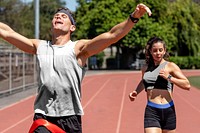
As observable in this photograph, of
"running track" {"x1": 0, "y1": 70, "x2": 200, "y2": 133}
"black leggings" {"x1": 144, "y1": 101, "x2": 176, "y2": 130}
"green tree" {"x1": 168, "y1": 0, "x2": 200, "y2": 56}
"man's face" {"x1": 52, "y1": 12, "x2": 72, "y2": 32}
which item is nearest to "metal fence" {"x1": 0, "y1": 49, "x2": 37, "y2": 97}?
"running track" {"x1": 0, "y1": 70, "x2": 200, "y2": 133}

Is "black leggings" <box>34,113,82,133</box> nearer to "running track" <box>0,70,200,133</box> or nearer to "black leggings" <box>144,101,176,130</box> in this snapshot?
"black leggings" <box>144,101,176,130</box>

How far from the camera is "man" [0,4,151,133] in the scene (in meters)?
3.03

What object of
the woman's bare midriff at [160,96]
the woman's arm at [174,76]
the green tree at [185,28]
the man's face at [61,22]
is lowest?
the woman's bare midriff at [160,96]

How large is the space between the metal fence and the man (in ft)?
43.8

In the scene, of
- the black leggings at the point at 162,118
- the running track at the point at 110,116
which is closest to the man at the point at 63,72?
→ the black leggings at the point at 162,118

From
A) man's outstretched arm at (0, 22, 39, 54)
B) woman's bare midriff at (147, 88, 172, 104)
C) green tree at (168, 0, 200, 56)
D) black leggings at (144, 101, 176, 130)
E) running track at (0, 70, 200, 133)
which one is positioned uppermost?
green tree at (168, 0, 200, 56)

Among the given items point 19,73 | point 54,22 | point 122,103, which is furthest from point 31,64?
point 54,22

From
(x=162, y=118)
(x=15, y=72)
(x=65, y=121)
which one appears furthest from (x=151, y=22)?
(x=65, y=121)

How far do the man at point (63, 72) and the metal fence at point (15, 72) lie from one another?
43.8ft

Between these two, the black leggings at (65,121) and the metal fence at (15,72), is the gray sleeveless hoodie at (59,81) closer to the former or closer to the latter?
the black leggings at (65,121)

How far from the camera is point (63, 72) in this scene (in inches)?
120

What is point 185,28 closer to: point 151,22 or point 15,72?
point 151,22

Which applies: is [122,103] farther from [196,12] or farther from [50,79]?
[196,12]

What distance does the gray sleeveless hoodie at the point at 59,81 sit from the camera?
3043 millimetres
